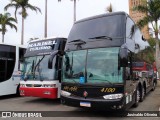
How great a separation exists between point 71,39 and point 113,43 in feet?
5.95

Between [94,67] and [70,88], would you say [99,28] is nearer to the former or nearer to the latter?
[94,67]

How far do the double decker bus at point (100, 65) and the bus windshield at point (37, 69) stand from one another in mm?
2435

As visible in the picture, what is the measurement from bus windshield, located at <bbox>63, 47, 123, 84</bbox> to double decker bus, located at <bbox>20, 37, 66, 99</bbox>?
2.41 m

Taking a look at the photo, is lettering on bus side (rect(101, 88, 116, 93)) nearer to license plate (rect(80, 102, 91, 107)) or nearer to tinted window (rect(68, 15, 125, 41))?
license plate (rect(80, 102, 91, 107))

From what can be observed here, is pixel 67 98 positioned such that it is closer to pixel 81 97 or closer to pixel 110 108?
pixel 81 97

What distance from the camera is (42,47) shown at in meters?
12.0

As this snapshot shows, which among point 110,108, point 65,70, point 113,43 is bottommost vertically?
point 110,108

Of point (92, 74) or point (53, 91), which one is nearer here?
point (92, 74)

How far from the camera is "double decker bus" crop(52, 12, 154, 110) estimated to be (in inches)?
306

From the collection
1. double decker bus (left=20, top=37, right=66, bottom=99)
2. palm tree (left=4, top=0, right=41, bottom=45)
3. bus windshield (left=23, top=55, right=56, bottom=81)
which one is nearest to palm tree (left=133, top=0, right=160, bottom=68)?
double decker bus (left=20, top=37, right=66, bottom=99)

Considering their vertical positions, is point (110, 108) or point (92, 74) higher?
point (92, 74)

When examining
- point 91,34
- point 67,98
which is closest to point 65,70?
point 67,98

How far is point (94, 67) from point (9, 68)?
23.5 feet

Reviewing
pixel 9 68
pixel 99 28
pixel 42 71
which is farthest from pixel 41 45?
pixel 99 28
